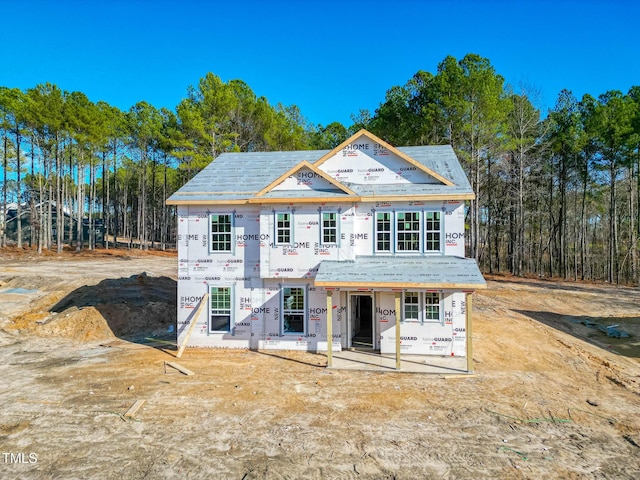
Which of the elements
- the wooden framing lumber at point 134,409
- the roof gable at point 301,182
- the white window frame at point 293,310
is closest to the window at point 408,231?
the roof gable at point 301,182

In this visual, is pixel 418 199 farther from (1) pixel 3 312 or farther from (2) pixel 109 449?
(1) pixel 3 312

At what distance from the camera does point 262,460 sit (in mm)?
7352

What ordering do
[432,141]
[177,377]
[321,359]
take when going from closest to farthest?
[177,377] → [321,359] → [432,141]

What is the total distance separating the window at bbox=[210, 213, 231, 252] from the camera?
14992 millimetres

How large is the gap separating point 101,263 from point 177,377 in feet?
89.9

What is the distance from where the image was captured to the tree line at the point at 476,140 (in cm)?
2939

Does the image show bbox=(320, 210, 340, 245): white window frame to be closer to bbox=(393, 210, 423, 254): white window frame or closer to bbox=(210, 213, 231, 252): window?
bbox=(393, 210, 423, 254): white window frame

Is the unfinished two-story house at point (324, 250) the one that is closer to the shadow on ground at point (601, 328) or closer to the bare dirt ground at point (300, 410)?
the bare dirt ground at point (300, 410)

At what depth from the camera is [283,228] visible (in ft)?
47.0

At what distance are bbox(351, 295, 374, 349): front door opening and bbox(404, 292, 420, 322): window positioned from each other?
6.63 ft

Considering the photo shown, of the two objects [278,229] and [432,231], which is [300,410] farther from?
[432,231]

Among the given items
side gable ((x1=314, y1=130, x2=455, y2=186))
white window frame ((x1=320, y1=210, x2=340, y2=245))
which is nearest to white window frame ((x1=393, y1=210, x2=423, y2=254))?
side gable ((x1=314, y1=130, x2=455, y2=186))

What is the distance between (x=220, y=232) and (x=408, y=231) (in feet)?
24.5

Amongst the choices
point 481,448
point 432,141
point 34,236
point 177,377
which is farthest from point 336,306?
point 34,236
